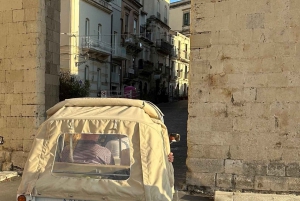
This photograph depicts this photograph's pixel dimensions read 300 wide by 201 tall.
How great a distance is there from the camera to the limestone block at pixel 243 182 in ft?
21.7

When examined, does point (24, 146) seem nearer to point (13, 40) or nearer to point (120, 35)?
point (13, 40)

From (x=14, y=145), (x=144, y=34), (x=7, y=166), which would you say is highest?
(x=144, y=34)

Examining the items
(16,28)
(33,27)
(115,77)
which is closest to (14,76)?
(16,28)

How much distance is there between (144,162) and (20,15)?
6.49 m

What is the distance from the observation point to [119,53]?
3175cm

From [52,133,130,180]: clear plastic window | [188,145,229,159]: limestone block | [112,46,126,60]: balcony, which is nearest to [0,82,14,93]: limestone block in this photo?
[188,145,229,159]: limestone block

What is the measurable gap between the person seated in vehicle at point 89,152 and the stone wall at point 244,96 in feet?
11.4

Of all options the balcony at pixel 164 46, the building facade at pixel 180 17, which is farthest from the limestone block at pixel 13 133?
the building facade at pixel 180 17

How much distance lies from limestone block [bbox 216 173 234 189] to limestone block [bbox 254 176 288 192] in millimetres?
476

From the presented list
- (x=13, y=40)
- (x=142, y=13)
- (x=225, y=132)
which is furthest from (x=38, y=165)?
(x=142, y=13)

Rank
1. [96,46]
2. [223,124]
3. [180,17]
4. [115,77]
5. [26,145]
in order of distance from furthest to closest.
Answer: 1. [180,17]
2. [115,77]
3. [96,46]
4. [26,145]
5. [223,124]

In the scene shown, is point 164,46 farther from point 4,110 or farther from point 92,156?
point 92,156

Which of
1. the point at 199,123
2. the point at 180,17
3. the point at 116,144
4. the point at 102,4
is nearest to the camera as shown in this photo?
the point at 116,144

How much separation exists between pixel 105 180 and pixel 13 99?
5866mm
